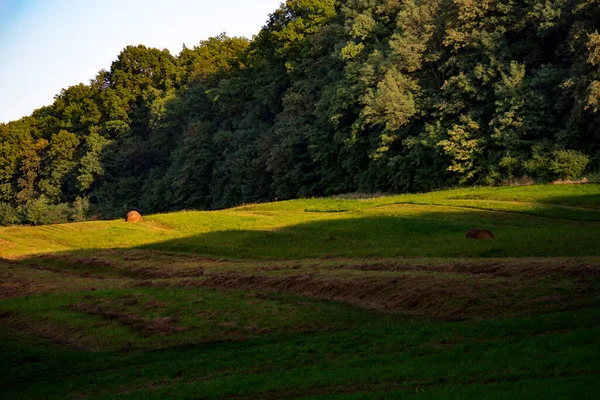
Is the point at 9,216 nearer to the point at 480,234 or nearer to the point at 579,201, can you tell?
the point at 579,201

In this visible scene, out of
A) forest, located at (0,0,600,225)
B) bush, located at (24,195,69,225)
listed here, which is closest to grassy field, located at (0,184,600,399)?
forest, located at (0,0,600,225)

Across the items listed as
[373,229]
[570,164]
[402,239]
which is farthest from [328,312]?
[570,164]

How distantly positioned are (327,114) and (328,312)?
5174 cm

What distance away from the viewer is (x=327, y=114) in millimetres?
73250

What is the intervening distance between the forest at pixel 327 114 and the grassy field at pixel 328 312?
41.3ft

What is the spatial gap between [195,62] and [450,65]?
62041 mm

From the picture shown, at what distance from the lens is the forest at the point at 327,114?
54.2 m

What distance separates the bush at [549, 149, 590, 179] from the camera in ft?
165

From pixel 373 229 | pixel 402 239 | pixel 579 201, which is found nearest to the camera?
pixel 402 239

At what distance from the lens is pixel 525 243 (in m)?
30.1

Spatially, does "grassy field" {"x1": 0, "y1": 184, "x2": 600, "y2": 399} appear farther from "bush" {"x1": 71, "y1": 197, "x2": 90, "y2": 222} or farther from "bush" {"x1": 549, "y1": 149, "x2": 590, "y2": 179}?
"bush" {"x1": 71, "y1": 197, "x2": 90, "y2": 222}

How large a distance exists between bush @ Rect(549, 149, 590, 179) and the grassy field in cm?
688

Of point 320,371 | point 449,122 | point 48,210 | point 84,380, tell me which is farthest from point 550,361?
point 48,210

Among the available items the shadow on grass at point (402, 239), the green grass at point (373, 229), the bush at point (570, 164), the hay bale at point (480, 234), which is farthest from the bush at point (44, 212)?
the hay bale at point (480, 234)
